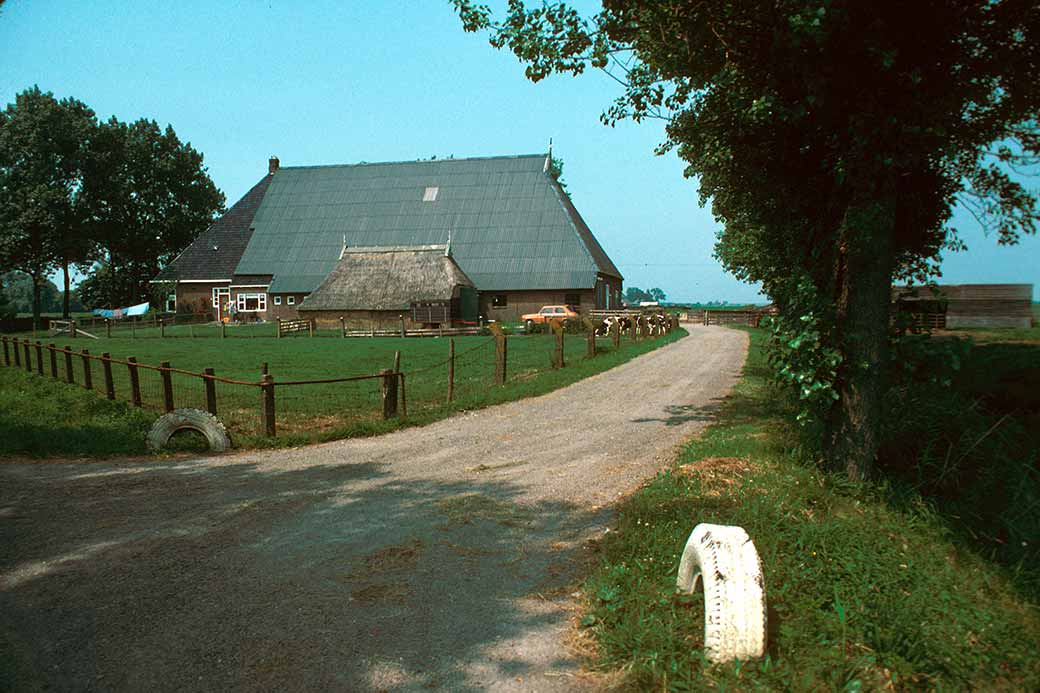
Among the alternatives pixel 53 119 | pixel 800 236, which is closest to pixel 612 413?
pixel 800 236

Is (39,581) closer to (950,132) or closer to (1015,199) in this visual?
(950,132)

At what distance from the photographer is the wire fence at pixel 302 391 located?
35.7ft

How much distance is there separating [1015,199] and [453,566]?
702 cm

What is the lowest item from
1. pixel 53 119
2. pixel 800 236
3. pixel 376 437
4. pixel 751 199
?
pixel 376 437

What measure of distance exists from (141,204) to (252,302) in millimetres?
26352

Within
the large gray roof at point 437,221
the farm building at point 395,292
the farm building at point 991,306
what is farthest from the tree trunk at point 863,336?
the large gray roof at point 437,221

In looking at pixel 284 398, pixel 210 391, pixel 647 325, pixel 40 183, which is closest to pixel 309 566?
pixel 210 391

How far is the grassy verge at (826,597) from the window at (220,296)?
55.9 metres

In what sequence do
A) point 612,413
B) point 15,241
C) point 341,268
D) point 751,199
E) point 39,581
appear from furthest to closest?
point 15,241, point 341,268, point 612,413, point 751,199, point 39,581

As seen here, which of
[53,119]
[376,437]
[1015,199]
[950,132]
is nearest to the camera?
[950,132]

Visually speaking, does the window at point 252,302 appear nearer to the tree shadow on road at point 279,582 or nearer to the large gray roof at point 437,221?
the large gray roof at point 437,221

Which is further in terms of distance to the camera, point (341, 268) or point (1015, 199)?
point (341, 268)

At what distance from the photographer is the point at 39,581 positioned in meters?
4.96

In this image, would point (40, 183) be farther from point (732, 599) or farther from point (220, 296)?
point (732, 599)
